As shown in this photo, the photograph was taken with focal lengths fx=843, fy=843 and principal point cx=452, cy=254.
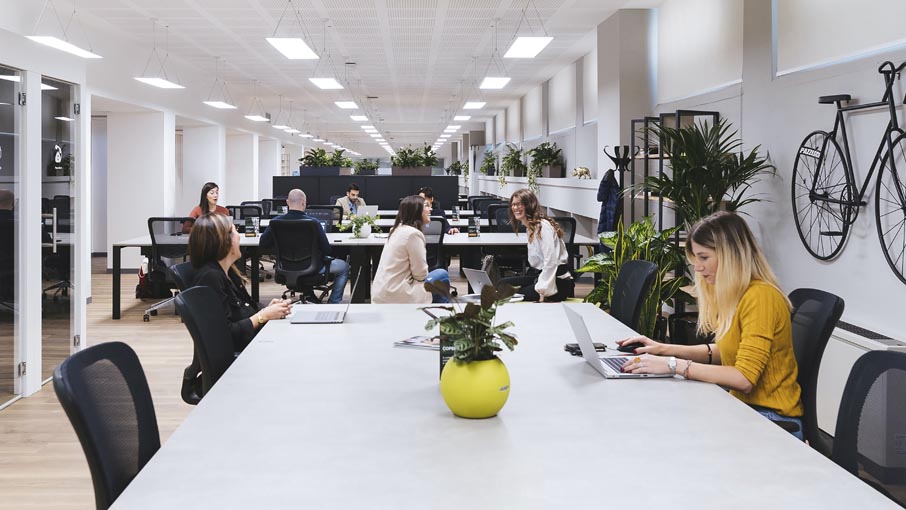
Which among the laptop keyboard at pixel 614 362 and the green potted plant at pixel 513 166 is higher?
the green potted plant at pixel 513 166

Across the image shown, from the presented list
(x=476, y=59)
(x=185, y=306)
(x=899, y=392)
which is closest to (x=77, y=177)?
(x=185, y=306)

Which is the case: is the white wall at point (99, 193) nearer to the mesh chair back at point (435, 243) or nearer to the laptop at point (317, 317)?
the mesh chair back at point (435, 243)

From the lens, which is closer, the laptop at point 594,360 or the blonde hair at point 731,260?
the laptop at point 594,360

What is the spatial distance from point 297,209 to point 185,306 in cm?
495

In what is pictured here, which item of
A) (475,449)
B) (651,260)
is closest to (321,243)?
(651,260)

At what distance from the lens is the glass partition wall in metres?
4.80

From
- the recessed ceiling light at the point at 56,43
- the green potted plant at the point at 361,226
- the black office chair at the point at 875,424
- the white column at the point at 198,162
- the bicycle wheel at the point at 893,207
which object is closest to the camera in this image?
the black office chair at the point at 875,424

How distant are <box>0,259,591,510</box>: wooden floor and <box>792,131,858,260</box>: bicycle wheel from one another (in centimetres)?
370

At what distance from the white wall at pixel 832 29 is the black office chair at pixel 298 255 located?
154 inches

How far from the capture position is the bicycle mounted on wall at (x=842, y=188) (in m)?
3.95

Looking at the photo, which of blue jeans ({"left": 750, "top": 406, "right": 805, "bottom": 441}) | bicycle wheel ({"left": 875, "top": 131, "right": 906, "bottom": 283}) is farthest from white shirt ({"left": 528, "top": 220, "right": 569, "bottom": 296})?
blue jeans ({"left": 750, "top": 406, "right": 805, "bottom": 441})

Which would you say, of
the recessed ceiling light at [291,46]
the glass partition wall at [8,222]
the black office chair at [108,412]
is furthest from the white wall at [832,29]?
the glass partition wall at [8,222]

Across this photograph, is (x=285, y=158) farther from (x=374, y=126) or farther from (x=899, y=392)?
(x=899, y=392)

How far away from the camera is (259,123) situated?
18516 millimetres
